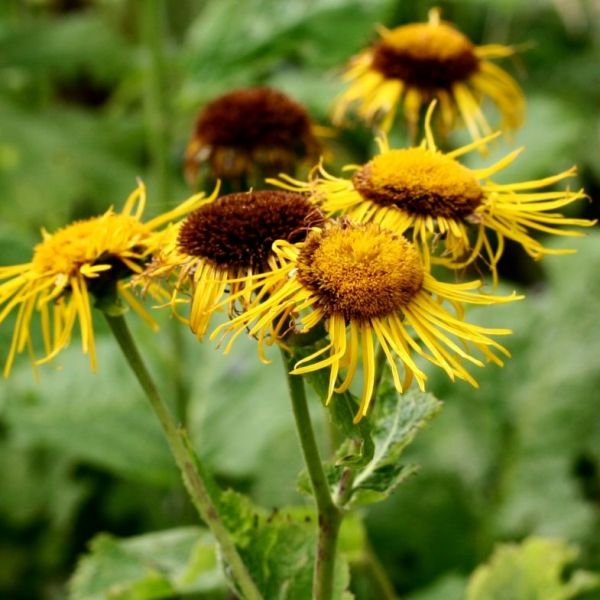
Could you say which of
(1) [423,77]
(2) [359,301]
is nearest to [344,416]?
(2) [359,301]

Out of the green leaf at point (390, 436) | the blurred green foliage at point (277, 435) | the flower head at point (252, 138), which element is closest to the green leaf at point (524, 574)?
the blurred green foliage at point (277, 435)

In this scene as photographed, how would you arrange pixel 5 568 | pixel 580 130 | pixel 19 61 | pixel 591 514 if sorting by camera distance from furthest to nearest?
pixel 580 130, pixel 19 61, pixel 5 568, pixel 591 514

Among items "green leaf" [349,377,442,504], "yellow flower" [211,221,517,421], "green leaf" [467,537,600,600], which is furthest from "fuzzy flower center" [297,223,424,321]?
"green leaf" [467,537,600,600]

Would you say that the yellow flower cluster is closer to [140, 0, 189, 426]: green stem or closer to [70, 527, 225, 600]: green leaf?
[70, 527, 225, 600]: green leaf

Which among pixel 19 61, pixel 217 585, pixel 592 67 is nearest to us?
pixel 217 585

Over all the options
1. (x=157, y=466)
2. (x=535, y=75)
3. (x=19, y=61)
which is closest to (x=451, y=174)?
(x=157, y=466)

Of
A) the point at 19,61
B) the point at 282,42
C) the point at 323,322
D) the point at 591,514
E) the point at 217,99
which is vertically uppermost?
the point at 19,61

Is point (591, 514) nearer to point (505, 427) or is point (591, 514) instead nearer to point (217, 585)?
point (505, 427)
